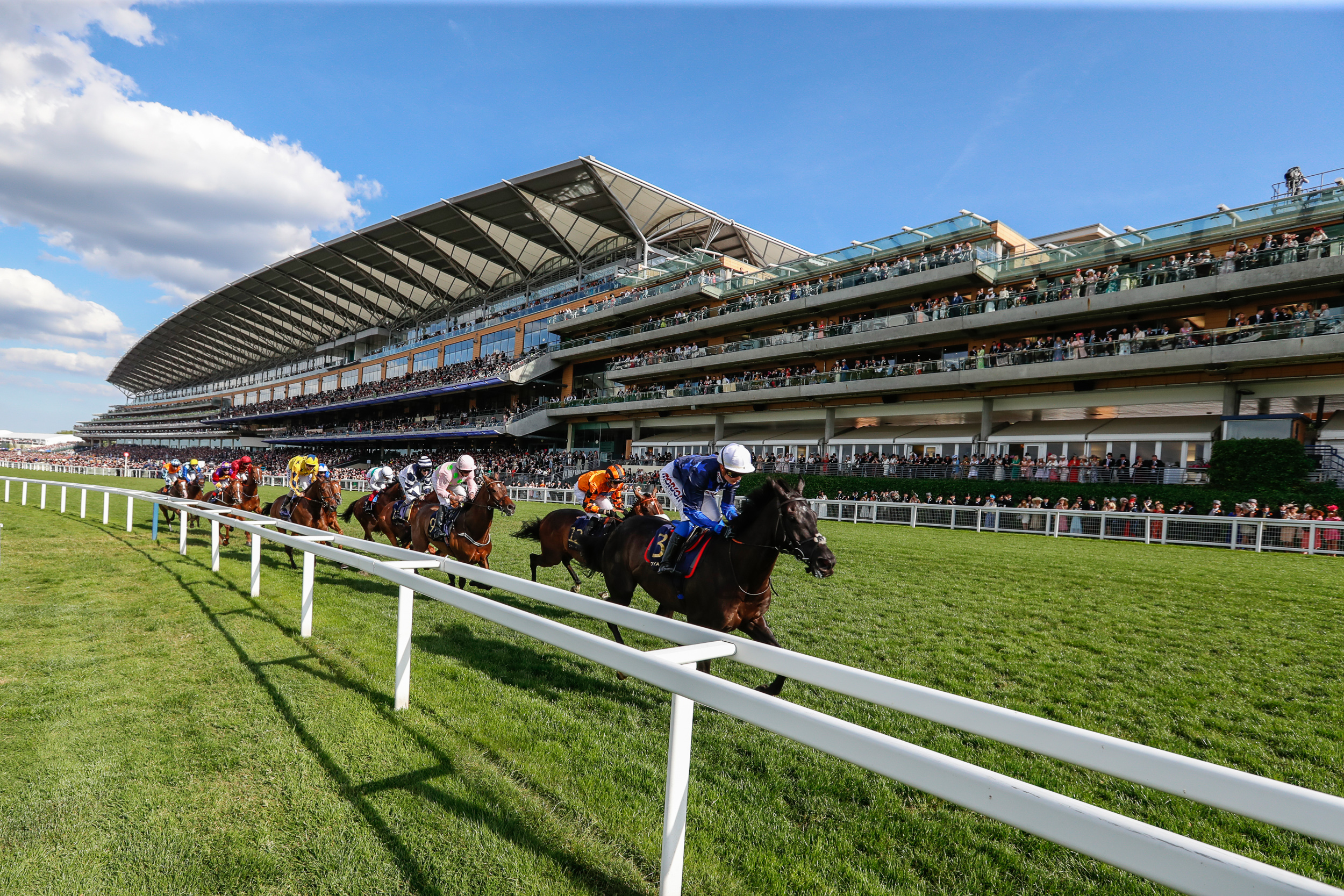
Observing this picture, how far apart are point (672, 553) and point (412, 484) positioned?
5.52 meters

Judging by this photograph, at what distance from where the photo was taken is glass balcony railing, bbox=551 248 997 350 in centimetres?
2464

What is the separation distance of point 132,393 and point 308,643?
482ft

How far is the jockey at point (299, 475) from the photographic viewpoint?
977cm

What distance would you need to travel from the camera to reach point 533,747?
3.33 m

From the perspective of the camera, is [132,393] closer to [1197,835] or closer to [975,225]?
[975,225]

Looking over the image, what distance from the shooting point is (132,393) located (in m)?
116

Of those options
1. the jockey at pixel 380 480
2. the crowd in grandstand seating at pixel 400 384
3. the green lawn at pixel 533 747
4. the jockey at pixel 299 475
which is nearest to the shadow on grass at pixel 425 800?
the green lawn at pixel 533 747

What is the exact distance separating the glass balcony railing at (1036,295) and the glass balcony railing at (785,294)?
0.49 metres

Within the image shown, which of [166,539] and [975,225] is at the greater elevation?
[975,225]

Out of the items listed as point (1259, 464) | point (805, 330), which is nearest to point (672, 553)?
point (1259, 464)

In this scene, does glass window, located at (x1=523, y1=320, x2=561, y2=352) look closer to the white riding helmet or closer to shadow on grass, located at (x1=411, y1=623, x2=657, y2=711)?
shadow on grass, located at (x1=411, y1=623, x2=657, y2=711)

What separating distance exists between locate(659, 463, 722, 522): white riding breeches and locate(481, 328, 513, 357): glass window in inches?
1617

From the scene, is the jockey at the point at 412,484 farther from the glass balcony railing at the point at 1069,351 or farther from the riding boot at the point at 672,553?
the glass balcony railing at the point at 1069,351

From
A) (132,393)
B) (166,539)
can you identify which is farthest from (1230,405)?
(132,393)
